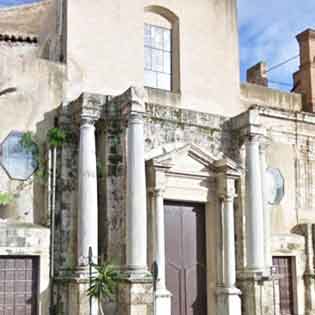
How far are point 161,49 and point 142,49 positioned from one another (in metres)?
0.95

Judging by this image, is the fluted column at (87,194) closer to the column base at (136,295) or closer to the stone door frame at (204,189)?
the column base at (136,295)

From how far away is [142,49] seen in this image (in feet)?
54.6

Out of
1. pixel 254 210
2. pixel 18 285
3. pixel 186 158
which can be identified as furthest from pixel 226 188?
pixel 18 285

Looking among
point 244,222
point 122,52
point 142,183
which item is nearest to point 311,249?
point 244,222

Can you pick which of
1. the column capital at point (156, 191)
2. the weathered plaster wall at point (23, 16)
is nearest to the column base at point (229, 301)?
the column capital at point (156, 191)

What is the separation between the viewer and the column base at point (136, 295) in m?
13.4

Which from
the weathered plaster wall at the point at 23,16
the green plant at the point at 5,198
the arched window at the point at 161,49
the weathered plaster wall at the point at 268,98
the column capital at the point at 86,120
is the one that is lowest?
the green plant at the point at 5,198

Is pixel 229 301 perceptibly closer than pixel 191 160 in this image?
Yes

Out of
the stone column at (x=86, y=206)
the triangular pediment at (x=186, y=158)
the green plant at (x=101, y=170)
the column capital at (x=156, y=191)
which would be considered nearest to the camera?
the stone column at (x=86, y=206)

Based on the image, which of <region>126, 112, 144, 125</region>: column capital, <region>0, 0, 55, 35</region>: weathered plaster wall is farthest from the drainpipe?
<region>0, 0, 55, 35</region>: weathered plaster wall

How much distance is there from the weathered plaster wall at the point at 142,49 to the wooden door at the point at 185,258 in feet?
10.2

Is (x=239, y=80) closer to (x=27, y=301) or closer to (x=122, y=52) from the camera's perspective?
(x=122, y=52)

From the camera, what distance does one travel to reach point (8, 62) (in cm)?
1455

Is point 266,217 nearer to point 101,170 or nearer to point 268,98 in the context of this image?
point 268,98
